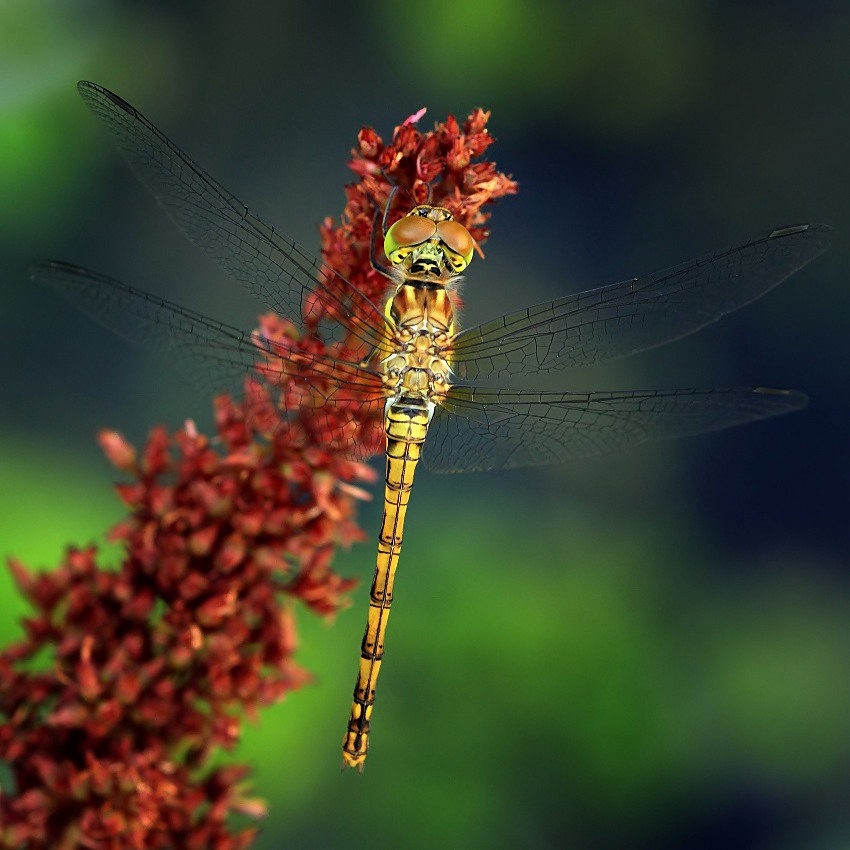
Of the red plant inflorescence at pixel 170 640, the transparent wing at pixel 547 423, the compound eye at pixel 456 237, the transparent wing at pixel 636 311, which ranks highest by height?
the transparent wing at pixel 636 311

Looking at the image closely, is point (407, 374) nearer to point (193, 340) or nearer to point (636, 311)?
point (193, 340)

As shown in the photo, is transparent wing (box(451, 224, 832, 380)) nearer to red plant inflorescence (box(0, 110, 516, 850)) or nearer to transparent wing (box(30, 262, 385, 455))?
transparent wing (box(30, 262, 385, 455))

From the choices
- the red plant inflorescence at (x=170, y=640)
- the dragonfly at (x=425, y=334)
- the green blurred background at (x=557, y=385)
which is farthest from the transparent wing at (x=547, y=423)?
the green blurred background at (x=557, y=385)

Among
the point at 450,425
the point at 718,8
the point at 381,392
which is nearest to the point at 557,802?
the point at 450,425

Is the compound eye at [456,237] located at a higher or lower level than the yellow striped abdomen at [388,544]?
higher

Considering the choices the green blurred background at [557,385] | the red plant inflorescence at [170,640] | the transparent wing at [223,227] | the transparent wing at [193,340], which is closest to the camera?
the red plant inflorescence at [170,640]

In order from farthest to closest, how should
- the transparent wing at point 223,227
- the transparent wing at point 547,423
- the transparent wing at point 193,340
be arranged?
the transparent wing at point 547,423 → the transparent wing at point 223,227 → the transparent wing at point 193,340

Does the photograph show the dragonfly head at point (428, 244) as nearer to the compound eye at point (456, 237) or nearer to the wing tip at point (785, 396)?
the compound eye at point (456, 237)

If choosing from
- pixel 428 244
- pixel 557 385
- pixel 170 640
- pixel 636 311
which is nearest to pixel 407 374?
pixel 428 244
